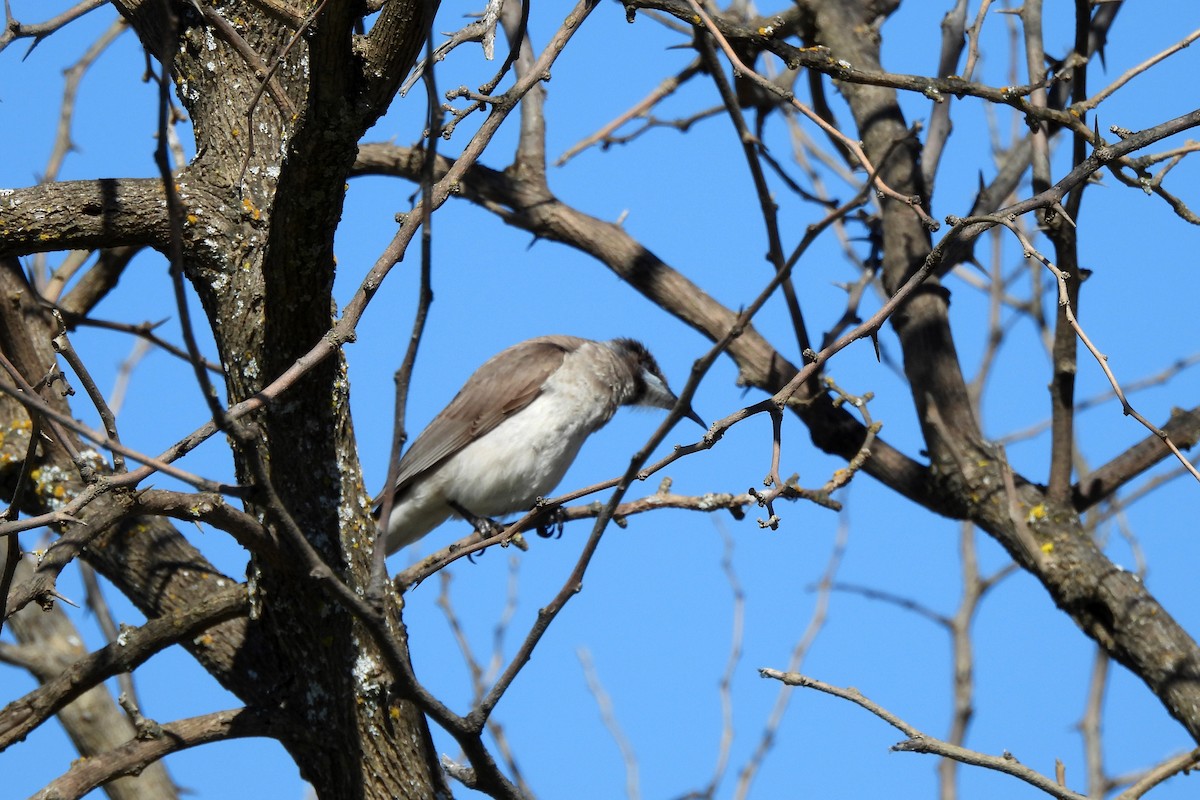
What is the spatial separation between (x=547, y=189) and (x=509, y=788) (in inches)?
122

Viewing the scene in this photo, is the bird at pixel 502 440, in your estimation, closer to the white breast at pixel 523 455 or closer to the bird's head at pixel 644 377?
the white breast at pixel 523 455

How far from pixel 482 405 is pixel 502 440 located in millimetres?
257

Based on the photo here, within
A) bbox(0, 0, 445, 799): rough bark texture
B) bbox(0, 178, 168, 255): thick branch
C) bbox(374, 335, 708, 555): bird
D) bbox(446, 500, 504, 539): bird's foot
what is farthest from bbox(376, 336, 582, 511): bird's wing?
bbox(0, 178, 168, 255): thick branch

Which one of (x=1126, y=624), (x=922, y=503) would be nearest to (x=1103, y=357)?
(x=1126, y=624)

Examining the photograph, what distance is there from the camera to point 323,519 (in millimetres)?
3156

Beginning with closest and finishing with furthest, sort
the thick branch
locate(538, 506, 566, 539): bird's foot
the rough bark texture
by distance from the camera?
the rough bark texture, the thick branch, locate(538, 506, 566, 539): bird's foot

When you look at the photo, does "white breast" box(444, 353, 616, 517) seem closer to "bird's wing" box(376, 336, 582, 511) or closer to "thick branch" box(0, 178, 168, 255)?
"bird's wing" box(376, 336, 582, 511)

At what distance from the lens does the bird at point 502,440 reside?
18.5 ft

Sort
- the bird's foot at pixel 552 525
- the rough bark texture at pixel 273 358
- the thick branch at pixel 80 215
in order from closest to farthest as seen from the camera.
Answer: the rough bark texture at pixel 273 358 < the thick branch at pixel 80 215 < the bird's foot at pixel 552 525

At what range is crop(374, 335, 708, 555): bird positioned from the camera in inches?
222

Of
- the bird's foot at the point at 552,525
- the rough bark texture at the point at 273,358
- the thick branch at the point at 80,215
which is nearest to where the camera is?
the rough bark texture at the point at 273,358

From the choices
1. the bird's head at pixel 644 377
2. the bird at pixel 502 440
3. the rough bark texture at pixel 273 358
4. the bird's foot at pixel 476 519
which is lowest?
the rough bark texture at pixel 273 358

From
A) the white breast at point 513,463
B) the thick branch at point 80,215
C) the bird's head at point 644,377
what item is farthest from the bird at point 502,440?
the thick branch at point 80,215

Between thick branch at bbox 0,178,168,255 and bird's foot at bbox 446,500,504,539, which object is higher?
bird's foot at bbox 446,500,504,539
